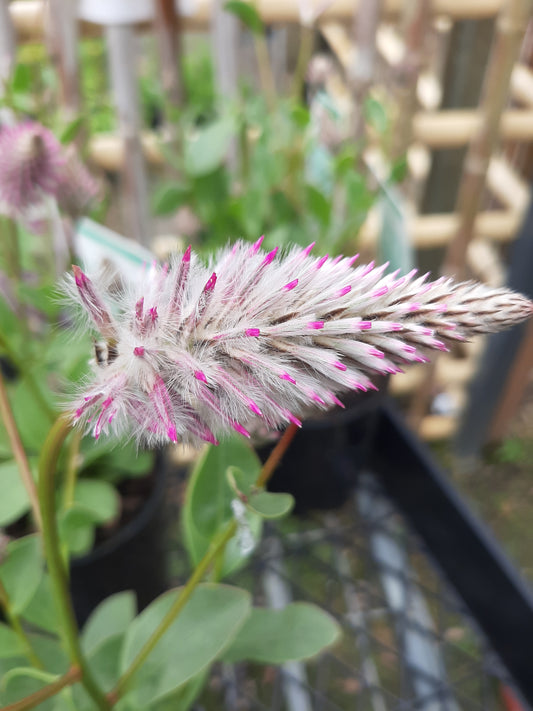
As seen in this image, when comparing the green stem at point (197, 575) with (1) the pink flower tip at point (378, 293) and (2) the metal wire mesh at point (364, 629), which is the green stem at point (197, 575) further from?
(2) the metal wire mesh at point (364, 629)

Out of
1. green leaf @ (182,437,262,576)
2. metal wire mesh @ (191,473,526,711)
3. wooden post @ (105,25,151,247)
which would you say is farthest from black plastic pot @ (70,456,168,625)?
wooden post @ (105,25,151,247)

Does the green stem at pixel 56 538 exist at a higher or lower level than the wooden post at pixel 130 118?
lower

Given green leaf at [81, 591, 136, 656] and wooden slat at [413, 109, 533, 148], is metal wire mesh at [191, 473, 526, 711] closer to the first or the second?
green leaf at [81, 591, 136, 656]

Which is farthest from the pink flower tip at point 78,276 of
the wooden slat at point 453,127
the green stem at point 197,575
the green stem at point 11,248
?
the wooden slat at point 453,127

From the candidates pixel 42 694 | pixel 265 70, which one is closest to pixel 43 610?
pixel 42 694

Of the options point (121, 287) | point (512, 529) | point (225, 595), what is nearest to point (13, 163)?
point (121, 287)

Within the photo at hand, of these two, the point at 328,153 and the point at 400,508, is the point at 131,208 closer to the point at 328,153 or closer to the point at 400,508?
the point at 328,153

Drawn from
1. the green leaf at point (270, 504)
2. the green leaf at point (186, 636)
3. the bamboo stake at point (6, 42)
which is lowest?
the green leaf at point (186, 636)

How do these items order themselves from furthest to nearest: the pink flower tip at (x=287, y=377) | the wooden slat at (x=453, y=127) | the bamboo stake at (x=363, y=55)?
the wooden slat at (x=453, y=127), the bamboo stake at (x=363, y=55), the pink flower tip at (x=287, y=377)
